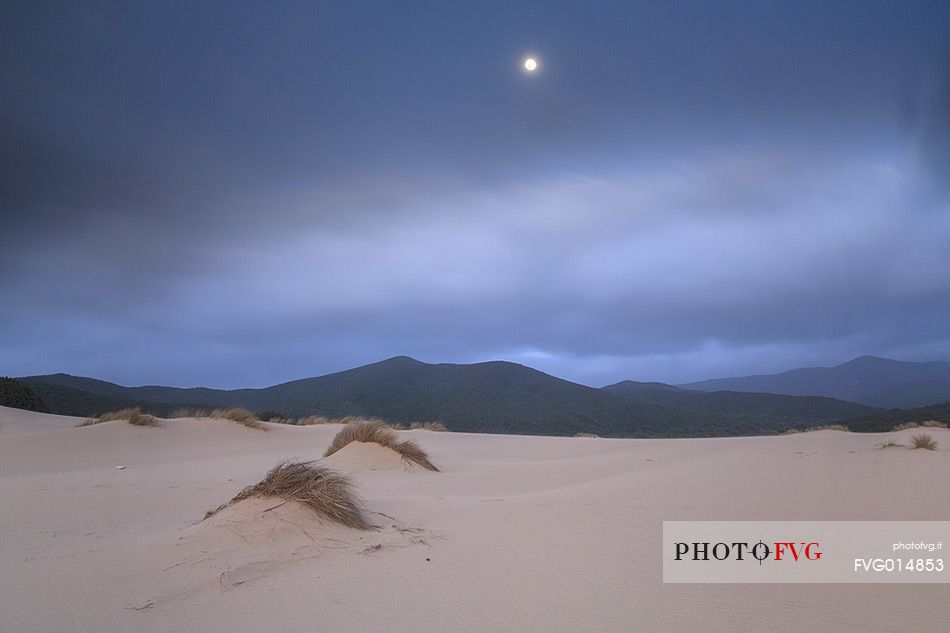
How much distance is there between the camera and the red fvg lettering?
3680 mm

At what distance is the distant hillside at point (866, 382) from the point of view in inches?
2795

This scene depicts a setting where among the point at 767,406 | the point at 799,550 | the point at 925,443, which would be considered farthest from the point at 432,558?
the point at 767,406

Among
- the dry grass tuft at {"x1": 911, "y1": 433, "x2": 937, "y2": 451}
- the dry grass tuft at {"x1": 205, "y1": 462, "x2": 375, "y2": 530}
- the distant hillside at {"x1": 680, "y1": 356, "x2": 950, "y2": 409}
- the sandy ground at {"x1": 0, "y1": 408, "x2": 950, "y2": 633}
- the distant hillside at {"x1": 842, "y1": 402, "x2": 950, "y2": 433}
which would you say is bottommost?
the sandy ground at {"x1": 0, "y1": 408, "x2": 950, "y2": 633}

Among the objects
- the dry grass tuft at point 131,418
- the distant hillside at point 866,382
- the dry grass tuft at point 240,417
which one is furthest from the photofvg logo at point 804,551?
the distant hillside at point 866,382

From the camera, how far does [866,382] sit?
92438mm

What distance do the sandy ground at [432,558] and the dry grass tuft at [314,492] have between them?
0.13m

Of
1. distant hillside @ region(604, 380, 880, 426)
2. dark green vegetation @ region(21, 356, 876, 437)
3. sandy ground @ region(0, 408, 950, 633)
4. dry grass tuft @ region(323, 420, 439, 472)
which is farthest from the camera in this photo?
distant hillside @ region(604, 380, 880, 426)

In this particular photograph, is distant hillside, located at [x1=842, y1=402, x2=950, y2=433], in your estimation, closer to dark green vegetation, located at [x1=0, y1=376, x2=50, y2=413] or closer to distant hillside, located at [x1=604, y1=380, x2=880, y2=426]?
distant hillside, located at [x1=604, y1=380, x2=880, y2=426]

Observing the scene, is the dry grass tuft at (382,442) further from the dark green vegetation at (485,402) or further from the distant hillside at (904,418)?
the dark green vegetation at (485,402)

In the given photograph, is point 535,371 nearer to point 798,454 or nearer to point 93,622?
point 798,454

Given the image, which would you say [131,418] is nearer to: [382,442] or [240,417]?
[240,417]

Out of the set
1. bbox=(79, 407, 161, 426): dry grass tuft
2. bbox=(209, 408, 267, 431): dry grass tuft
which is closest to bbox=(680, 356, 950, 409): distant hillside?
bbox=(209, 408, 267, 431): dry grass tuft

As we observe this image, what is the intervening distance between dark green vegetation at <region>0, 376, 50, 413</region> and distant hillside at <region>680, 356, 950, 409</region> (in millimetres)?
79160

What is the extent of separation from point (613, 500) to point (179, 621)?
4.39m
